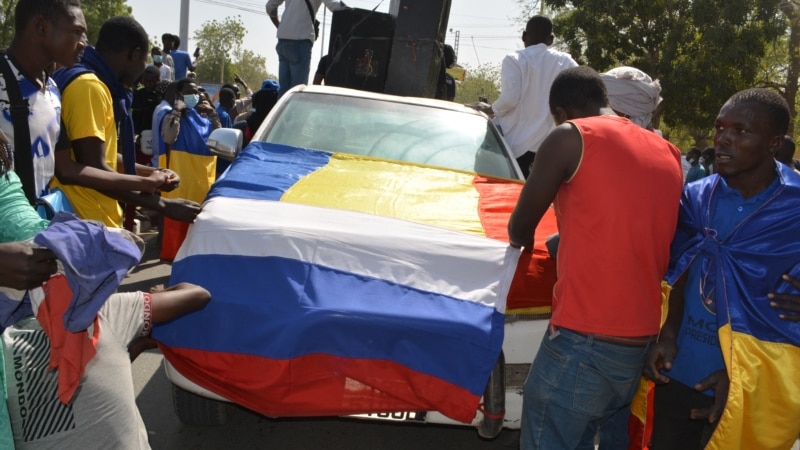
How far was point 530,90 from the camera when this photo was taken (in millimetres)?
5930

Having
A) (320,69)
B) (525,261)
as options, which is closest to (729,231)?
(525,261)

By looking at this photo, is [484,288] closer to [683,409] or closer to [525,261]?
[525,261]

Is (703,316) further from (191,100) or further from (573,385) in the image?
(191,100)

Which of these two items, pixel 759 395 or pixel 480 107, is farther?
pixel 480 107

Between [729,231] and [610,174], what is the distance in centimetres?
51

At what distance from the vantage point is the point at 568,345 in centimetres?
243

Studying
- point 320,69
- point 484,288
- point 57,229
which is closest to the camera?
point 57,229

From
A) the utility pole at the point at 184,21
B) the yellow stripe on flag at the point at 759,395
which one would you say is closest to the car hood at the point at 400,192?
the yellow stripe on flag at the point at 759,395

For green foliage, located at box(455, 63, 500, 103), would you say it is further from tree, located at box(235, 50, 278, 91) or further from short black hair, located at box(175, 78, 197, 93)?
short black hair, located at box(175, 78, 197, 93)

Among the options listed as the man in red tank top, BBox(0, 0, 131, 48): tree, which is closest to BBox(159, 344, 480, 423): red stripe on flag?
the man in red tank top

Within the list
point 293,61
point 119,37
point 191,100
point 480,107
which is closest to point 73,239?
point 119,37

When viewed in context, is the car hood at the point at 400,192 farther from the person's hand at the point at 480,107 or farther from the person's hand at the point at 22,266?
the person's hand at the point at 22,266

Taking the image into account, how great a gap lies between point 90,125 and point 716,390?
2.63 meters

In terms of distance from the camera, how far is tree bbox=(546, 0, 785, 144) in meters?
21.0
